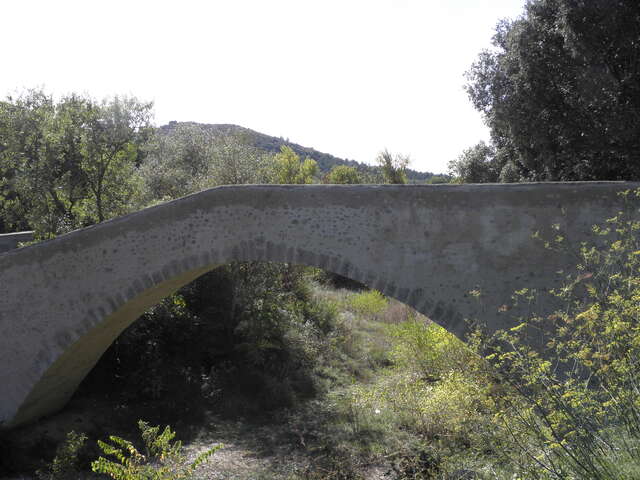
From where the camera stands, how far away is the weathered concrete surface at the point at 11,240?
14016 millimetres

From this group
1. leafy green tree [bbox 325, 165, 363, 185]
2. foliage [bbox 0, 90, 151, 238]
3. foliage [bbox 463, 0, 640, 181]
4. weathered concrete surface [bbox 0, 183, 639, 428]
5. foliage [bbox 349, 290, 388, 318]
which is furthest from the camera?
leafy green tree [bbox 325, 165, 363, 185]

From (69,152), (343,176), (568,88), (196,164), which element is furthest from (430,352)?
(343,176)

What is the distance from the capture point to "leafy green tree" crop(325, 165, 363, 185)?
31641mm

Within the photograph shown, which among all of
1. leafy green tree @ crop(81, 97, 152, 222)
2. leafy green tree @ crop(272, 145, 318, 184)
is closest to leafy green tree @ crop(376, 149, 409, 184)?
leafy green tree @ crop(272, 145, 318, 184)

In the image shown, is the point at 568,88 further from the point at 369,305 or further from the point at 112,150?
the point at 112,150

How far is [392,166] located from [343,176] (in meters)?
6.47

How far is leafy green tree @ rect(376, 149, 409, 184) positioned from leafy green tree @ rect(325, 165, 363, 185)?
18.8ft

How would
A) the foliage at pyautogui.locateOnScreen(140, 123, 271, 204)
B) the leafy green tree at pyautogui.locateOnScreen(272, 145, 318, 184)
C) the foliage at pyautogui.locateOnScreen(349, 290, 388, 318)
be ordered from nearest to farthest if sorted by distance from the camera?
the foliage at pyautogui.locateOnScreen(140, 123, 271, 204) < the foliage at pyautogui.locateOnScreen(349, 290, 388, 318) < the leafy green tree at pyautogui.locateOnScreen(272, 145, 318, 184)

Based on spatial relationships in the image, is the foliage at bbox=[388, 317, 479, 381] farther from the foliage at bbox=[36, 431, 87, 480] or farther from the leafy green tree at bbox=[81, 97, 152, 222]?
the leafy green tree at bbox=[81, 97, 152, 222]

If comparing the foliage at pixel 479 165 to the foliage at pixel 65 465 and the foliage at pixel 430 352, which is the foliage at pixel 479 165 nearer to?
the foliage at pixel 430 352

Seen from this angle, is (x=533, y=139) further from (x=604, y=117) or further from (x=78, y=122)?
(x=78, y=122)

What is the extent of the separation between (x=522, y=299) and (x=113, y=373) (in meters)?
8.35

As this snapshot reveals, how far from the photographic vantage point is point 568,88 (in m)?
13.8

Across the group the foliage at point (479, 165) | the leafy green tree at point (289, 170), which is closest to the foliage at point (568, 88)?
the foliage at point (479, 165)
